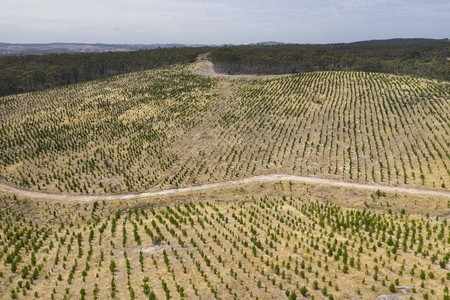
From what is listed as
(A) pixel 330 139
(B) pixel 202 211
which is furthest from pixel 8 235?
(A) pixel 330 139

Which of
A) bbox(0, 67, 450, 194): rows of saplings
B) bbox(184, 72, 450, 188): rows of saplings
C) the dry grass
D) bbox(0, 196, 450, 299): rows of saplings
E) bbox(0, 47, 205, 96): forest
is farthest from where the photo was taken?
bbox(0, 47, 205, 96): forest

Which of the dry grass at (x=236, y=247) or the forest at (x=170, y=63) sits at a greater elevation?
the forest at (x=170, y=63)

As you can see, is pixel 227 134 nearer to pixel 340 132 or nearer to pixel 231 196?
pixel 340 132

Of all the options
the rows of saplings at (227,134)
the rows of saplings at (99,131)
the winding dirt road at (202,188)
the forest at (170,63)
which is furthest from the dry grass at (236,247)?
the forest at (170,63)

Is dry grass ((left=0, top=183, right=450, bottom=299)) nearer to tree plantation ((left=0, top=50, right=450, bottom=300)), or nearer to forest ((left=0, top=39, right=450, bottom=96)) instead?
tree plantation ((left=0, top=50, right=450, bottom=300))

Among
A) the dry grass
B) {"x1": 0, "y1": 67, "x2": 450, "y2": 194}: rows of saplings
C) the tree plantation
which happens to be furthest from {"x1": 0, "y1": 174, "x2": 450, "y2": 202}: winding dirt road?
the dry grass

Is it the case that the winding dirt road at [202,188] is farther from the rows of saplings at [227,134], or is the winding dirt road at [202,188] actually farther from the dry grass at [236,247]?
the dry grass at [236,247]

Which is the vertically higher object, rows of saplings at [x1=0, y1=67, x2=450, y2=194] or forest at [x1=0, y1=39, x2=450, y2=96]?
forest at [x1=0, y1=39, x2=450, y2=96]
